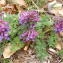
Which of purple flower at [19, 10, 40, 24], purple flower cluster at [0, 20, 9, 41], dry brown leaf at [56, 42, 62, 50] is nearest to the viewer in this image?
purple flower cluster at [0, 20, 9, 41]

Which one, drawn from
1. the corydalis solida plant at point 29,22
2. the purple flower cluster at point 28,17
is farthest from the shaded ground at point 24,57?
the purple flower cluster at point 28,17

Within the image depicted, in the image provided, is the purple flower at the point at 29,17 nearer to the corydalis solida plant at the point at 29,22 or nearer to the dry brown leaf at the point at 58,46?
the corydalis solida plant at the point at 29,22

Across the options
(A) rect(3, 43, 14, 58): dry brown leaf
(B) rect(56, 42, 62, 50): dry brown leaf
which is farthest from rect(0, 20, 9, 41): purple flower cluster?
(B) rect(56, 42, 62, 50): dry brown leaf

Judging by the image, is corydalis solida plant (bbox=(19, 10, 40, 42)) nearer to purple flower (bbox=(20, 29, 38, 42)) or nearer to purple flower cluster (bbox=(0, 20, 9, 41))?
purple flower (bbox=(20, 29, 38, 42))

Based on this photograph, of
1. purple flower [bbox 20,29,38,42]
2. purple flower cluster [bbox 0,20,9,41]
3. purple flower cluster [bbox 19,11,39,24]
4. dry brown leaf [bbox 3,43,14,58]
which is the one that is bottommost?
dry brown leaf [bbox 3,43,14,58]

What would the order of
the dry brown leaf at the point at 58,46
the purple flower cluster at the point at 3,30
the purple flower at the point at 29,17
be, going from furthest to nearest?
the dry brown leaf at the point at 58,46 < the purple flower at the point at 29,17 < the purple flower cluster at the point at 3,30

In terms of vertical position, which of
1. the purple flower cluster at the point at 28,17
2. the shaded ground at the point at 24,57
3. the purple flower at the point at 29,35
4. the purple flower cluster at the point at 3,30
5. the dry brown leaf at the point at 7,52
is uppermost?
the purple flower cluster at the point at 28,17

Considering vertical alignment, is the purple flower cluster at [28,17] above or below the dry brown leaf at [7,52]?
above

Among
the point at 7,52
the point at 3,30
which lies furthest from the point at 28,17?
the point at 7,52
